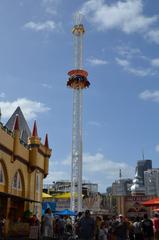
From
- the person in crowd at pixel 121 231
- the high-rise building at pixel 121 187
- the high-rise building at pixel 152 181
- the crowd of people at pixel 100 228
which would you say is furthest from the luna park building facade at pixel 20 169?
the high-rise building at pixel 121 187

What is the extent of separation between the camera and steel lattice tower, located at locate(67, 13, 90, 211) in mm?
56875

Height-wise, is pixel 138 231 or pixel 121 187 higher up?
pixel 121 187

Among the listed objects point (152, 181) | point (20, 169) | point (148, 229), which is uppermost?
point (152, 181)

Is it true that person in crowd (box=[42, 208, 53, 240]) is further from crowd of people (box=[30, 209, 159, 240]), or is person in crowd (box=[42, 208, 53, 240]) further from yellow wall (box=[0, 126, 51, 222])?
yellow wall (box=[0, 126, 51, 222])

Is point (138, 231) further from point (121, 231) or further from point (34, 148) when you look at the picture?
point (34, 148)

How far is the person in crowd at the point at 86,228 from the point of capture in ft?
40.3

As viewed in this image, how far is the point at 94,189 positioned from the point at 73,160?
5612cm

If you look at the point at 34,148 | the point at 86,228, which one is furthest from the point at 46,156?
the point at 86,228

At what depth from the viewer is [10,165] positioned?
25.3 metres

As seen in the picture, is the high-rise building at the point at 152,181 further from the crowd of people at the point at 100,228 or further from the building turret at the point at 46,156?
the crowd of people at the point at 100,228

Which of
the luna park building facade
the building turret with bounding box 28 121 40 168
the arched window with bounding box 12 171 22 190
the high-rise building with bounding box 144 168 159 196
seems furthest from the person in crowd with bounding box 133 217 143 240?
the high-rise building with bounding box 144 168 159 196

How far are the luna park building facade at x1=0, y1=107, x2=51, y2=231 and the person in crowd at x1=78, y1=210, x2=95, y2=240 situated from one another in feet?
30.5

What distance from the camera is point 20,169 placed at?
90.4ft

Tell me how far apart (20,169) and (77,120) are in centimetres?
2957
